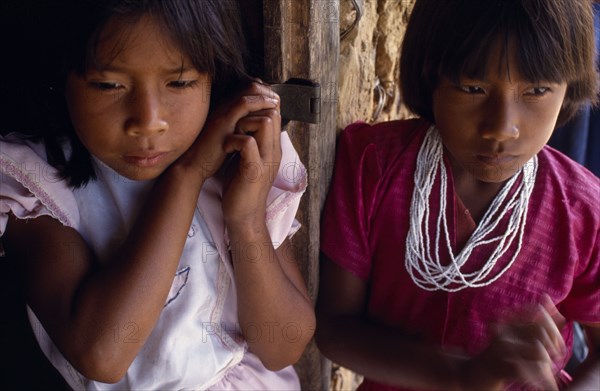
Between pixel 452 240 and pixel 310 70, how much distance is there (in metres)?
0.46

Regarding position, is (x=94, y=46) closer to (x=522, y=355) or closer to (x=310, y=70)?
(x=310, y=70)

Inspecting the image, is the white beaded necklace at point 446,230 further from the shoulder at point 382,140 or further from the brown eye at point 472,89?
the brown eye at point 472,89

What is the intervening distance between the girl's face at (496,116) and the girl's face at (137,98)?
468 millimetres

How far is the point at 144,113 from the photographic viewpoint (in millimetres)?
881

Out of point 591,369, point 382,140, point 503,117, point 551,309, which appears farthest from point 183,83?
point 591,369

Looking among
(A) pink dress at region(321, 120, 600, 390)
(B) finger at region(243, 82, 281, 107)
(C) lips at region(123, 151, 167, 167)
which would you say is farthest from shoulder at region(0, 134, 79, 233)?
(A) pink dress at region(321, 120, 600, 390)

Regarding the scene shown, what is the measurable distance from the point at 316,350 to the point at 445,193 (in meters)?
0.51

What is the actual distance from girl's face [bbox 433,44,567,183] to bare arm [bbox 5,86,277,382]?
Result: 35 cm

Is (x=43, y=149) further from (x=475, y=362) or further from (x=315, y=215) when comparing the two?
(x=475, y=362)

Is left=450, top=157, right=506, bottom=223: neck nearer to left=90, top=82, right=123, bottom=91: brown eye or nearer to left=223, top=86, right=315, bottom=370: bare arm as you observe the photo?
left=223, top=86, right=315, bottom=370: bare arm

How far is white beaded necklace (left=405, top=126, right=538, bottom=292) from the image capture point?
115 cm

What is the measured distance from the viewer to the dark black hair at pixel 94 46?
0.85 meters

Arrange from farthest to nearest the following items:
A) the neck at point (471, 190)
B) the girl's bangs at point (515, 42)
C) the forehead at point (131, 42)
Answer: the neck at point (471, 190) → the girl's bangs at point (515, 42) → the forehead at point (131, 42)

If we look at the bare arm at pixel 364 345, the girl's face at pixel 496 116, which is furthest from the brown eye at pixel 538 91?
the bare arm at pixel 364 345
